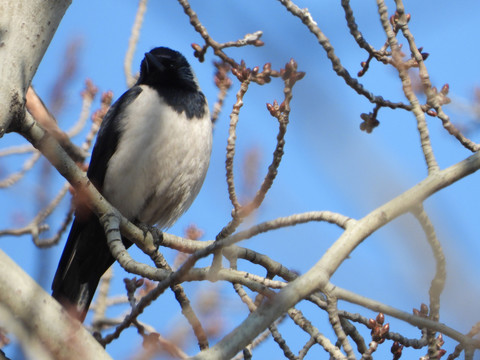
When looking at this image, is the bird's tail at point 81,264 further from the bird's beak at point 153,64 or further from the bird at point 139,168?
the bird's beak at point 153,64

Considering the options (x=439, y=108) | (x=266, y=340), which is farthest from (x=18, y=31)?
(x=266, y=340)

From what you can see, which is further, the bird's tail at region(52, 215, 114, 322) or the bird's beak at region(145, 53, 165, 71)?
the bird's beak at region(145, 53, 165, 71)

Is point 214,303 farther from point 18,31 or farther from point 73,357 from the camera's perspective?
point 18,31

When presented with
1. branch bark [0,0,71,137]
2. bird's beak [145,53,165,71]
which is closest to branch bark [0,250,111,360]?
branch bark [0,0,71,137]

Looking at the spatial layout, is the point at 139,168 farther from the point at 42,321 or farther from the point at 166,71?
the point at 42,321

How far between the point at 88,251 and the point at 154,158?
83cm

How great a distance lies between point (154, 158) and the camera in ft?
16.6

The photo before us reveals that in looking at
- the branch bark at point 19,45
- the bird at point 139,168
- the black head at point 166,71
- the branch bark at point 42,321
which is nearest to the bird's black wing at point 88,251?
the bird at point 139,168

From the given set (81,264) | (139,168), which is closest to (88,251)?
(81,264)

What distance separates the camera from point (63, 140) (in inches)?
172

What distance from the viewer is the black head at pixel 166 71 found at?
18.4 ft

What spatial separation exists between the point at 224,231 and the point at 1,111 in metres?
1.24

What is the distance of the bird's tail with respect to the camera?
5.00 metres

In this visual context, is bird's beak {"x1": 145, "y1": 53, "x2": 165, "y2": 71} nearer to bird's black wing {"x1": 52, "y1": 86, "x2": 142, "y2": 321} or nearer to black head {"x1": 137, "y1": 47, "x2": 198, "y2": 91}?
black head {"x1": 137, "y1": 47, "x2": 198, "y2": 91}
